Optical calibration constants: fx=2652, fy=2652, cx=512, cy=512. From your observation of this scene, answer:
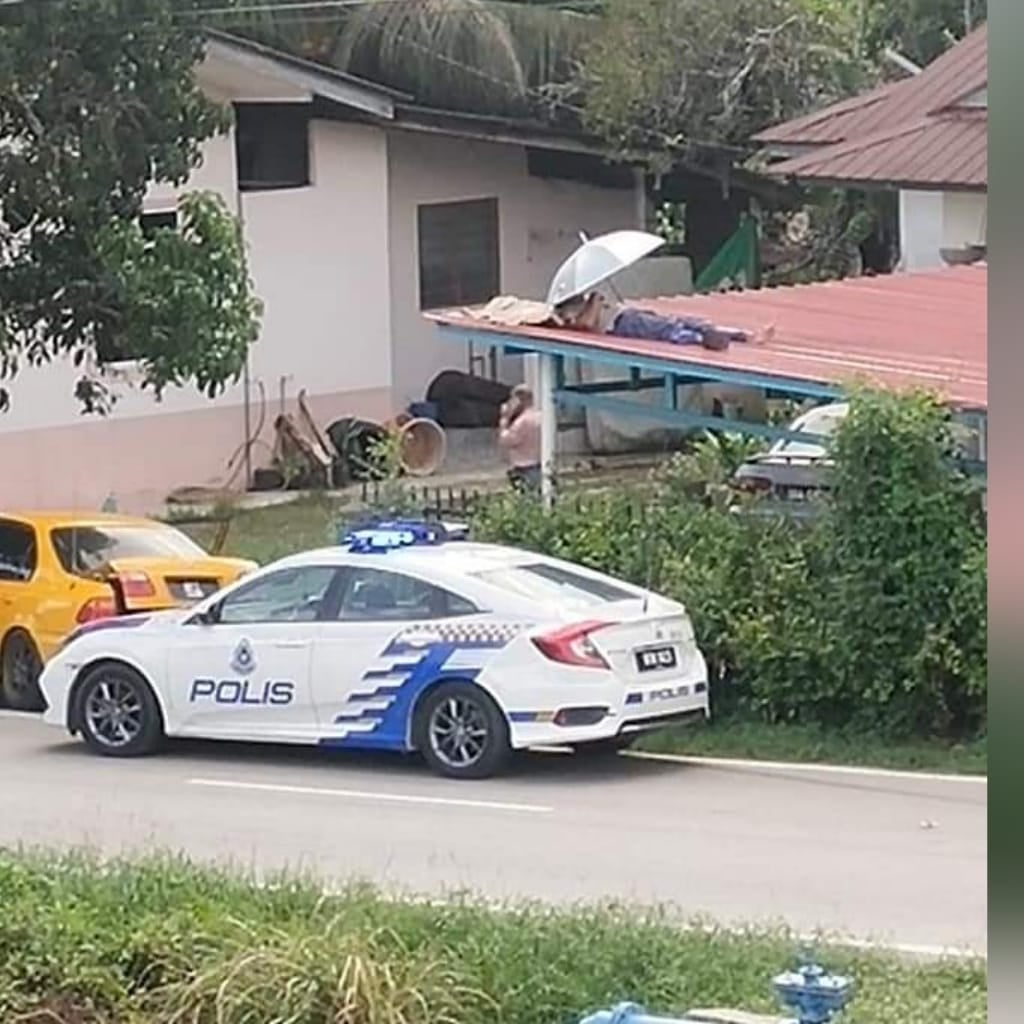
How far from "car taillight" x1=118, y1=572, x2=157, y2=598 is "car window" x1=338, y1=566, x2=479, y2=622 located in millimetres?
2188

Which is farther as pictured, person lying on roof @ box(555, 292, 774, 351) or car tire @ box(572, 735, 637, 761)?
person lying on roof @ box(555, 292, 774, 351)

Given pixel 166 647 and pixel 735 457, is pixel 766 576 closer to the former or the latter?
pixel 735 457

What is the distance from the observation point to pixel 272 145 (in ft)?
55.9

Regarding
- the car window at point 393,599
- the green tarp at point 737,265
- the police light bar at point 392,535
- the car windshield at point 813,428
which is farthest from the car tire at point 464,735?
the green tarp at point 737,265

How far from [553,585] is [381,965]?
4.98 meters

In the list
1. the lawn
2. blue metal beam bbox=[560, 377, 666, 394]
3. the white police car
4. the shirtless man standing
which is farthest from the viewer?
the shirtless man standing

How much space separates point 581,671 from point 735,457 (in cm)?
255

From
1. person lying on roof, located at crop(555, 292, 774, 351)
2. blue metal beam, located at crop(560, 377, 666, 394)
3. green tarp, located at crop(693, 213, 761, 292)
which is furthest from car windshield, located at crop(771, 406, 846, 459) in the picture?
green tarp, located at crop(693, 213, 761, 292)

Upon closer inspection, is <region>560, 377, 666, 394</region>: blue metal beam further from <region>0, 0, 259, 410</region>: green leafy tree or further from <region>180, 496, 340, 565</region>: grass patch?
<region>0, 0, 259, 410</region>: green leafy tree

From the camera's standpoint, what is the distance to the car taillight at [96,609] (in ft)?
39.9

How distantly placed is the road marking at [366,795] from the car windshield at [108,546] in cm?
281

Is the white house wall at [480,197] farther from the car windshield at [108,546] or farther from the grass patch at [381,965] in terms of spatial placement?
the grass patch at [381,965]

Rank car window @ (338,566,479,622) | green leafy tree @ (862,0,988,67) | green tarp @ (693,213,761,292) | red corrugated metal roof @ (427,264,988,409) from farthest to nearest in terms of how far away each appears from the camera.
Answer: green leafy tree @ (862,0,988,67) < green tarp @ (693,213,761,292) < red corrugated metal roof @ (427,264,988,409) < car window @ (338,566,479,622)

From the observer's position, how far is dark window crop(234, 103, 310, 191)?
16.3 metres
